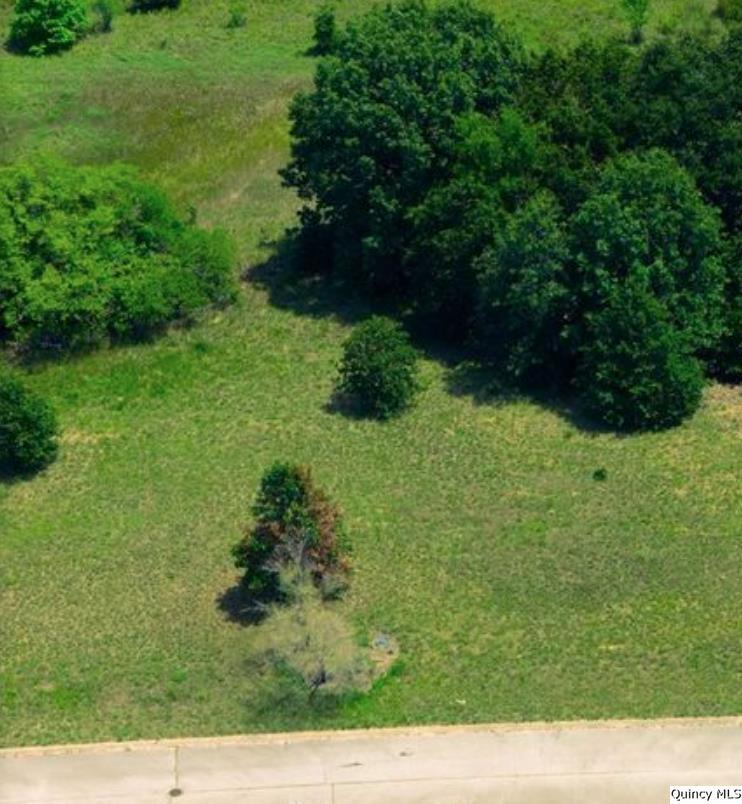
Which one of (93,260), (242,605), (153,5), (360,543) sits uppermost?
(93,260)

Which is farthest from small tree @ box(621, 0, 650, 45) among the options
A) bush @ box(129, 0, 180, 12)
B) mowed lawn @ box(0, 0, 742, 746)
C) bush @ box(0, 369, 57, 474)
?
bush @ box(0, 369, 57, 474)

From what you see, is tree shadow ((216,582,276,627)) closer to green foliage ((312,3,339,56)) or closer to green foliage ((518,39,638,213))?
green foliage ((518,39,638,213))

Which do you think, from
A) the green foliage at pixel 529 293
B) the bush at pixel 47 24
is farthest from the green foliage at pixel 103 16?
the green foliage at pixel 529 293

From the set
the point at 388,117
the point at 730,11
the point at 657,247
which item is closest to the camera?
the point at 657,247

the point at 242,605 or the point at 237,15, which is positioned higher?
the point at 242,605

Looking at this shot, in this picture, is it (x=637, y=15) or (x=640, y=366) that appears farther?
(x=637, y=15)

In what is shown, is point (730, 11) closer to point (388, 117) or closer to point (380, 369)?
point (388, 117)

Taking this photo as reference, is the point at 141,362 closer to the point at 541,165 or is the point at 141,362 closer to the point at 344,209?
the point at 344,209

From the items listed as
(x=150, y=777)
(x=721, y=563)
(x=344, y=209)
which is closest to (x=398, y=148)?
(x=344, y=209)

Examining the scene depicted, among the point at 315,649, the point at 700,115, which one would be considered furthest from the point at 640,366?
the point at 315,649
